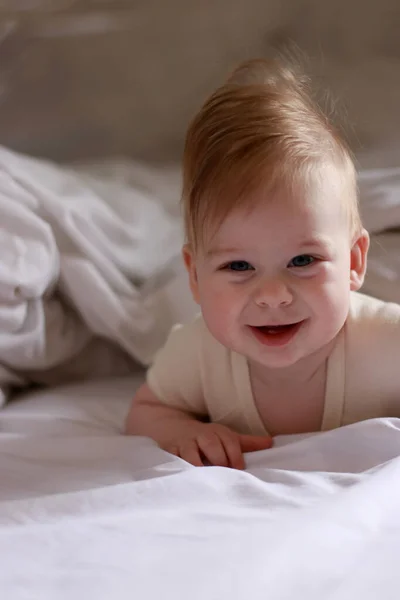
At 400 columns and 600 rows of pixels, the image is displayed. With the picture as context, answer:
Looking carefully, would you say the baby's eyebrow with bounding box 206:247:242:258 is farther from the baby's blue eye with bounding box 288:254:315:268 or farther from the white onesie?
the white onesie

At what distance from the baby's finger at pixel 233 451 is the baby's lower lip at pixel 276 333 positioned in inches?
4.6

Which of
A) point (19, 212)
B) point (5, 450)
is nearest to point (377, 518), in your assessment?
point (5, 450)

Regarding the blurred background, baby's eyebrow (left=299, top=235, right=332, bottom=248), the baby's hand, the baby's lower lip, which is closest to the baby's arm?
the baby's hand

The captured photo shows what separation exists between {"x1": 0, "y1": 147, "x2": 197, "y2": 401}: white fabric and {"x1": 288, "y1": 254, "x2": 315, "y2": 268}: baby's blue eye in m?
0.35

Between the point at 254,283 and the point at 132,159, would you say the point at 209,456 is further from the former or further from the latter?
the point at 132,159

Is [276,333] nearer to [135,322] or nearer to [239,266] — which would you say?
[239,266]

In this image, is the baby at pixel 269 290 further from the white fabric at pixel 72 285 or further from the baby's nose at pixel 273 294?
the white fabric at pixel 72 285

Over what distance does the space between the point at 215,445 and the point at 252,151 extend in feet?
1.04

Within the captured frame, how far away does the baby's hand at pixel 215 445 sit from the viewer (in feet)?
2.71

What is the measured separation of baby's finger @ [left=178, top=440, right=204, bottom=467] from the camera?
84 centimetres

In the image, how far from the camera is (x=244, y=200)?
762 mm

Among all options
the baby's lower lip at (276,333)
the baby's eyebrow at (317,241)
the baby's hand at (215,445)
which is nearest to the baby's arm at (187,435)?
the baby's hand at (215,445)

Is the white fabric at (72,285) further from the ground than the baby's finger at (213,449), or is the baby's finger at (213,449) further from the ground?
the white fabric at (72,285)

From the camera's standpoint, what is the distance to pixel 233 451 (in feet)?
2.71
